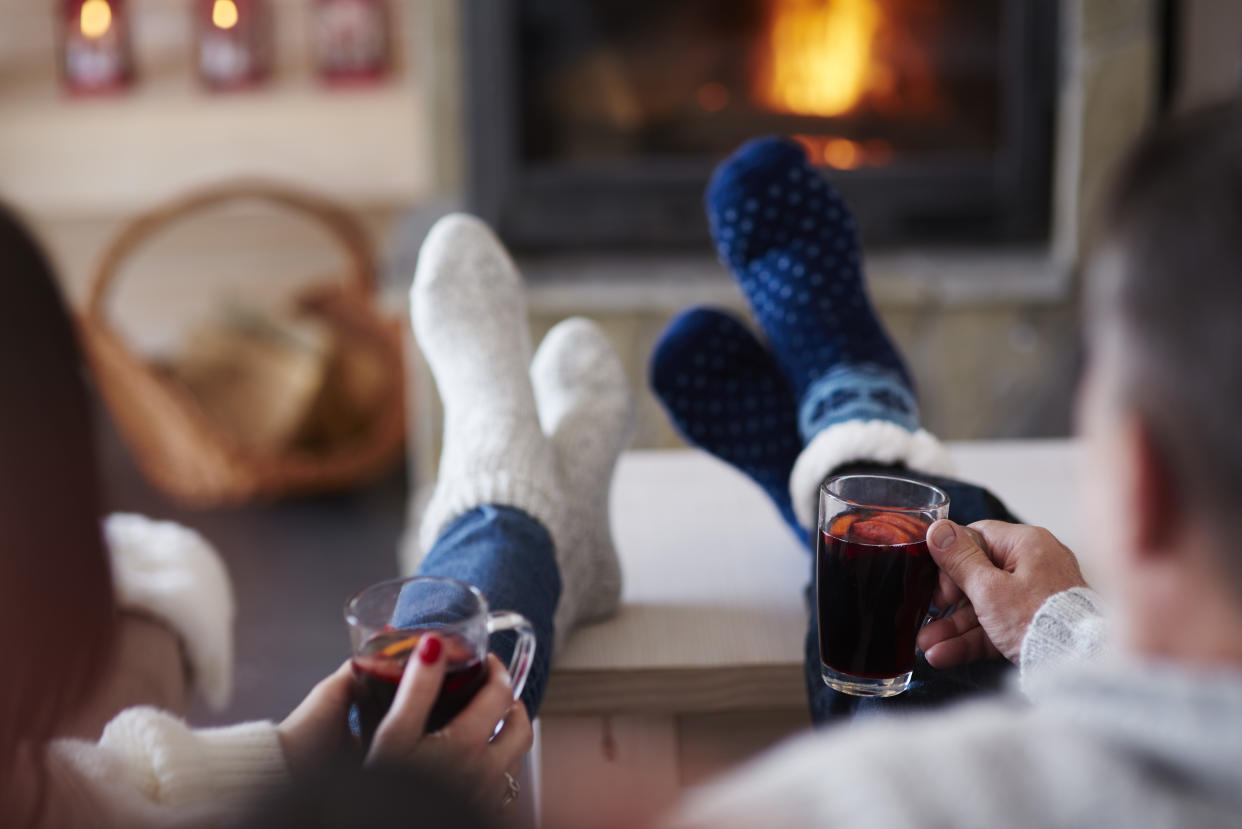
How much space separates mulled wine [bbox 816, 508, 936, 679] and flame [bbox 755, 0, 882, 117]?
3.87 ft

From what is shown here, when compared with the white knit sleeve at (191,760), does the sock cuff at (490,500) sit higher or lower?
higher

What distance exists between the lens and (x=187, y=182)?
233 centimetres

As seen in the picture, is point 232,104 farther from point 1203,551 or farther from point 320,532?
point 1203,551

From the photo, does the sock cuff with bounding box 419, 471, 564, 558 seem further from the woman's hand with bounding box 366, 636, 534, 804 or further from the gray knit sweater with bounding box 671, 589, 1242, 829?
the gray knit sweater with bounding box 671, 589, 1242, 829

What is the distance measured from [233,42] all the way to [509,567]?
70.1 inches

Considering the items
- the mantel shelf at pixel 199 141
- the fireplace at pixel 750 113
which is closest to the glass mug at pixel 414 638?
the fireplace at pixel 750 113

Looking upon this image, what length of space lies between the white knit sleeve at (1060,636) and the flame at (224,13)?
6.54ft

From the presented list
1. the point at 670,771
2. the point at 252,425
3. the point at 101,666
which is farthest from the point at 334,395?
the point at 101,666

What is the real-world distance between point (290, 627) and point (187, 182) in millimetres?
1109

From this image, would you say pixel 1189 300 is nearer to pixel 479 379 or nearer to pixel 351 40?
pixel 479 379

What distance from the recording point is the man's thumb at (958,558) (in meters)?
0.69

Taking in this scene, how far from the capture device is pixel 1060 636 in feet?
2.12

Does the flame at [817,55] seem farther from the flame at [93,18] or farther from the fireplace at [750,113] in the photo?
the flame at [93,18]

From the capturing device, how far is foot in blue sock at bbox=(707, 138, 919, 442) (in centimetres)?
100
